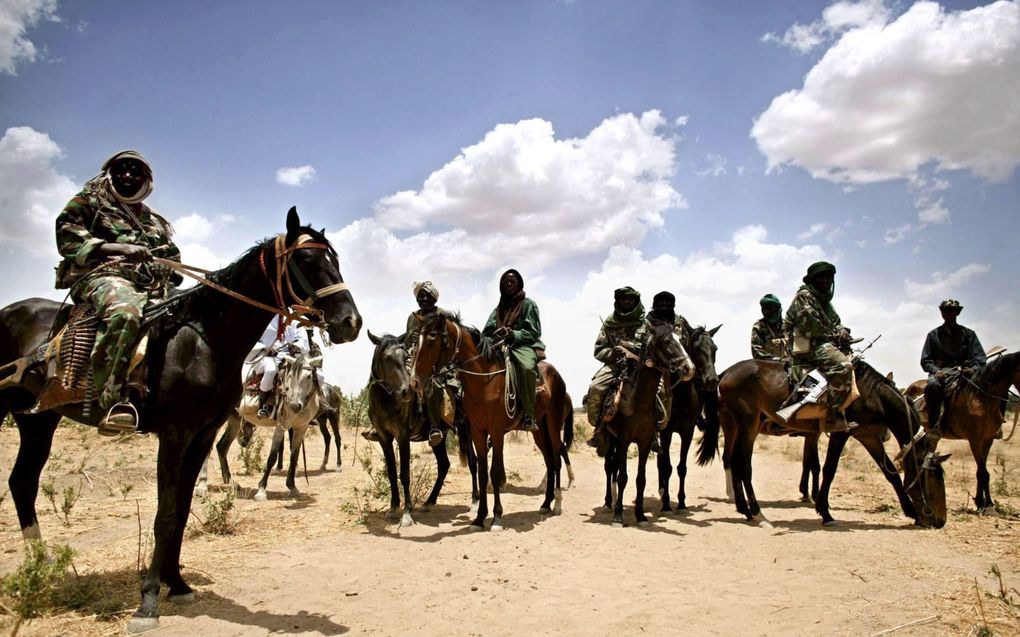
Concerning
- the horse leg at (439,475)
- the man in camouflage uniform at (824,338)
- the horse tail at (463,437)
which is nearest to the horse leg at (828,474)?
the man in camouflage uniform at (824,338)

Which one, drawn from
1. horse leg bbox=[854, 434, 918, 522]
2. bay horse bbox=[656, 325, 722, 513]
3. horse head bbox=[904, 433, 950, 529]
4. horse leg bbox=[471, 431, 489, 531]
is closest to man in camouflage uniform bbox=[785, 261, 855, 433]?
horse leg bbox=[854, 434, 918, 522]

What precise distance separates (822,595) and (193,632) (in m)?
5.32

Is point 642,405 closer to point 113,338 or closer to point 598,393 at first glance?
point 598,393

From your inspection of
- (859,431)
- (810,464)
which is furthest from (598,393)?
(810,464)

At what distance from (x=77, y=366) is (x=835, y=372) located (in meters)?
9.08

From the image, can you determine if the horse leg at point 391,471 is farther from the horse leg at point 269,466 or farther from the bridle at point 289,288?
the bridle at point 289,288

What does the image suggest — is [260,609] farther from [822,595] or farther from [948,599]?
[948,599]

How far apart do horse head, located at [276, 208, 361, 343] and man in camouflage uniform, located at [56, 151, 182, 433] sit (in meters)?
1.21

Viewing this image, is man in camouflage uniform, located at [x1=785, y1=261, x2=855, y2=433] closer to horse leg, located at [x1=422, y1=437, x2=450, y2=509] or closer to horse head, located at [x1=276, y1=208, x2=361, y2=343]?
horse leg, located at [x1=422, y1=437, x2=450, y2=509]

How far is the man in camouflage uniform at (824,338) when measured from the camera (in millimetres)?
8469

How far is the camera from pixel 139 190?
505cm

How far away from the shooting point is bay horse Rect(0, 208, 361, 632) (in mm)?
4484

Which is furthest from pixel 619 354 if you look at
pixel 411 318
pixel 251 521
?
pixel 251 521

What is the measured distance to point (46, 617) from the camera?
4414mm
